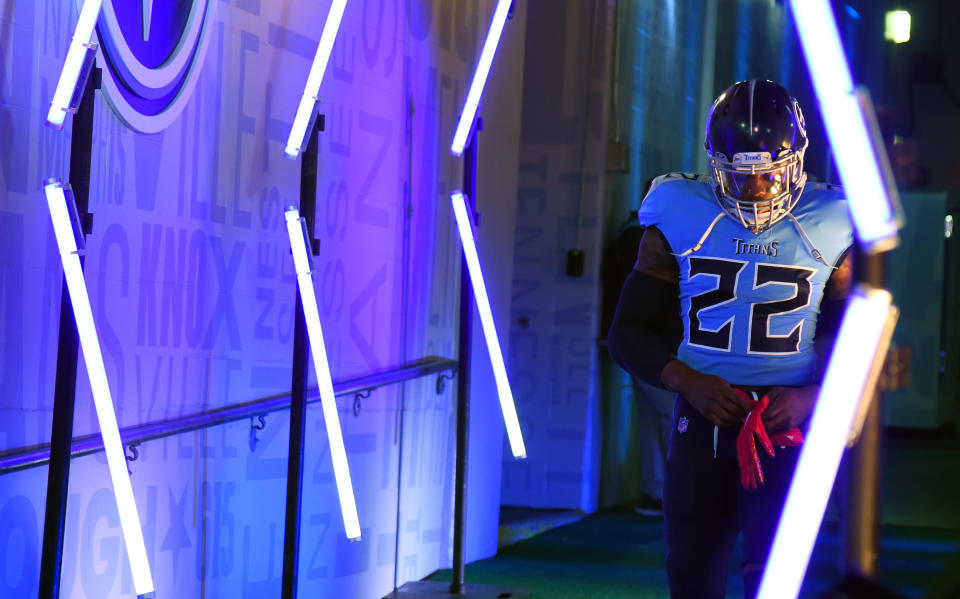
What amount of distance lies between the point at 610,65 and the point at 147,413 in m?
3.70

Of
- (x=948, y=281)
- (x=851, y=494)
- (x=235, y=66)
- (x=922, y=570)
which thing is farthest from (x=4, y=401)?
(x=948, y=281)

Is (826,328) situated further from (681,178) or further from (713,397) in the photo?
(681,178)

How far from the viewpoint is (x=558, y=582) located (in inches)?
169

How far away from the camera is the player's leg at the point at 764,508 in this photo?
210cm

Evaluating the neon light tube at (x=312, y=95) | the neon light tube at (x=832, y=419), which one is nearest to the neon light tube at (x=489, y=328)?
the neon light tube at (x=312, y=95)

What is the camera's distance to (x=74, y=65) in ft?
6.25

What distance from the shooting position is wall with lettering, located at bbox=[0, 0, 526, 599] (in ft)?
7.14

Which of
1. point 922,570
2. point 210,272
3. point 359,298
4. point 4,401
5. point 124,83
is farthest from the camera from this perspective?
point 922,570

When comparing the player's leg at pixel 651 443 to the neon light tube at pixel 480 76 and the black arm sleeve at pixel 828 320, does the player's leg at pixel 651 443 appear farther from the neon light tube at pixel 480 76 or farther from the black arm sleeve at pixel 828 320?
the black arm sleeve at pixel 828 320

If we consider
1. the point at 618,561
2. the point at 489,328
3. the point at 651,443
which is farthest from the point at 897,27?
the point at 489,328

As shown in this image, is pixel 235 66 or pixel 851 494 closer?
pixel 851 494

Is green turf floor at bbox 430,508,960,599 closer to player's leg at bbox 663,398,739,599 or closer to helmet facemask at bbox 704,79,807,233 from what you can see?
player's leg at bbox 663,398,739,599

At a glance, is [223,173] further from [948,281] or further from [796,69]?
[948,281]

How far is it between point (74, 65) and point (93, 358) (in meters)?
0.46
